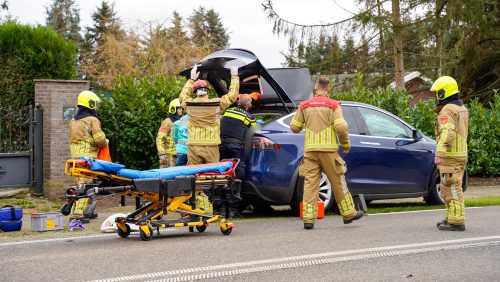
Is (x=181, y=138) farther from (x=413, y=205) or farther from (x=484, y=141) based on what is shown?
(x=484, y=141)

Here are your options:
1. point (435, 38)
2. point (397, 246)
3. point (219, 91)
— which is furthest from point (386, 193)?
point (435, 38)

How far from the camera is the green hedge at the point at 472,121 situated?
58.3 feet

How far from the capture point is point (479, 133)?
1973 cm

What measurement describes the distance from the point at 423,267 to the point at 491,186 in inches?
473

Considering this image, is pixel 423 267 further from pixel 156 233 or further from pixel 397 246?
pixel 156 233

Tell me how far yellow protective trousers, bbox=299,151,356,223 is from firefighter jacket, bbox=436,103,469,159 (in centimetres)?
126

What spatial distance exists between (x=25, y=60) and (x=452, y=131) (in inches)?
343

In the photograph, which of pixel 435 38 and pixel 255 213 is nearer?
pixel 255 213

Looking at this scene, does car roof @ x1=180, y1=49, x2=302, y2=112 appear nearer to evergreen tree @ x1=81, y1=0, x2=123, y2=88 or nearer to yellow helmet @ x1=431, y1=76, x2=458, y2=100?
yellow helmet @ x1=431, y1=76, x2=458, y2=100

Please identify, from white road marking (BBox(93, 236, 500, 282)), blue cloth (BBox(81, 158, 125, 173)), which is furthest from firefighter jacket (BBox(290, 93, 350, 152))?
blue cloth (BBox(81, 158, 125, 173))

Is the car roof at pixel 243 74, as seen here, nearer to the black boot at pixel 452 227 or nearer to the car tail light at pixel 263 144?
the car tail light at pixel 263 144

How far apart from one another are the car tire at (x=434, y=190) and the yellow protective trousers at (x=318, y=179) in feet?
11.4

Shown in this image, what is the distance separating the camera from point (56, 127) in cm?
1438

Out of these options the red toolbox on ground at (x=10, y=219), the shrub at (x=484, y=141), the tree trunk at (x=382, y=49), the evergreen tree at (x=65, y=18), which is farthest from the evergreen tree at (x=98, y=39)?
the red toolbox on ground at (x=10, y=219)
